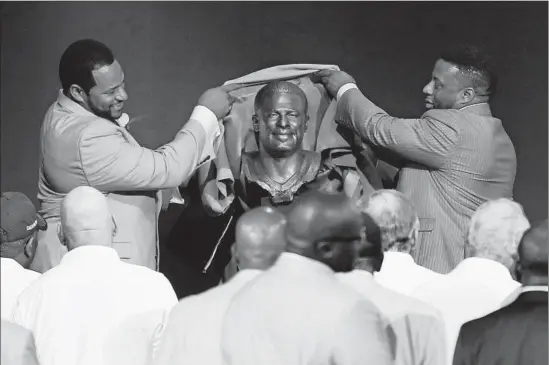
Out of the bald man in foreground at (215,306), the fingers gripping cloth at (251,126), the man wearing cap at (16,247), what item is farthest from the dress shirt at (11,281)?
the fingers gripping cloth at (251,126)

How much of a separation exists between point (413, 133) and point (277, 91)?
547 millimetres

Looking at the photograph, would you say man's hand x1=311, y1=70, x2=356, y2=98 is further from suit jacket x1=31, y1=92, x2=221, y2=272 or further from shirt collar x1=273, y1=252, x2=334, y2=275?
shirt collar x1=273, y1=252, x2=334, y2=275

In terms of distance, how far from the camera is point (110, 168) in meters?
4.70

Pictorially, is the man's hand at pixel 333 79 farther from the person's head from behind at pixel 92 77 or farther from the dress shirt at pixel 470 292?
the dress shirt at pixel 470 292

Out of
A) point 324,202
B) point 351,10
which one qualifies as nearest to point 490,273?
point 324,202

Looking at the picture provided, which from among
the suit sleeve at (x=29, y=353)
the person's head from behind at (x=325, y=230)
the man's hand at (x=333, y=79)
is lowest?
the suit sleeve at (x=29, y=353)

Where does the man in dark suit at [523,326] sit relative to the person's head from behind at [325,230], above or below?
below

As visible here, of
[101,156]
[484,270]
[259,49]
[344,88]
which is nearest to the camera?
[484,270]

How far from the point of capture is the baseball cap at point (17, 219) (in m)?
4.09

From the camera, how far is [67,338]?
13.0 feet

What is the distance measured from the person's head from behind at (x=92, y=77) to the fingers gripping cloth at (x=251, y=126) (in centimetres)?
56

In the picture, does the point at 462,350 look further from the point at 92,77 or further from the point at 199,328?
the point at 92,77

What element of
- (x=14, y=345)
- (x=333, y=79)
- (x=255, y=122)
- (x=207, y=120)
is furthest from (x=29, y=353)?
(x=333, y=79)

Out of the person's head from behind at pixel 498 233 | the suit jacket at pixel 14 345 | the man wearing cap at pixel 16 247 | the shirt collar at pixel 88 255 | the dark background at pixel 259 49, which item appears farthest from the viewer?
the dark background at pixel 259 49
